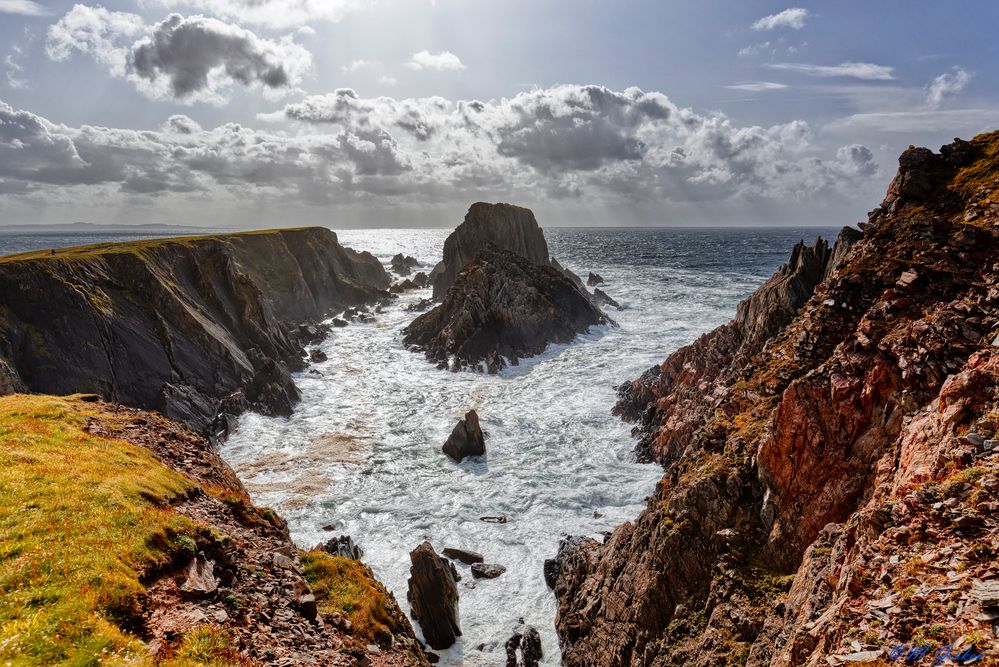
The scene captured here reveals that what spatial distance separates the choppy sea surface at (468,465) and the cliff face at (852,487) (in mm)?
4654

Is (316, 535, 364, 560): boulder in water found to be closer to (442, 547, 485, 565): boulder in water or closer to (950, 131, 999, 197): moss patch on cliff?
(442, 547, 485, 565): boulder in water

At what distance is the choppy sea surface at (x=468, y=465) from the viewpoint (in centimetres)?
2444

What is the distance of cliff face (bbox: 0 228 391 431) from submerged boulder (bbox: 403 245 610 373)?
709 inches

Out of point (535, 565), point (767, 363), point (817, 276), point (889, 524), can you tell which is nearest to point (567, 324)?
point (817, 276)

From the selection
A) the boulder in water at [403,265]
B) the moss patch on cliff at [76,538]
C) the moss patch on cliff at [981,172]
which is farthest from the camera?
the boulder in water at [403,265]

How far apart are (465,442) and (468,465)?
165cm

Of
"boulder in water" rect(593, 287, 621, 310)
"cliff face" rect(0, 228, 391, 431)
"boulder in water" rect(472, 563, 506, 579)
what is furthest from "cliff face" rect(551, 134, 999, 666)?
"boulder in water" rect(593, 287, 621, 310)

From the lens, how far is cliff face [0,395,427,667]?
9062mm

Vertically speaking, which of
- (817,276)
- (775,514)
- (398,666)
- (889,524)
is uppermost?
(817,276)

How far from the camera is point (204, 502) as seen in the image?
1633 cm

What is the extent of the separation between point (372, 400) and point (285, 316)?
3774 centimetres

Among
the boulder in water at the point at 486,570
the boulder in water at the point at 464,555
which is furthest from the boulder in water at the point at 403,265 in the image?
the boulder in water at the point at 486,570

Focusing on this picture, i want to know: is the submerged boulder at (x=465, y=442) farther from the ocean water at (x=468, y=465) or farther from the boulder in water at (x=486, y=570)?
the boulder in water at (x=486, y=570)

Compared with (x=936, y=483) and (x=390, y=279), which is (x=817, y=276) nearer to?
(x=936, y=483)
